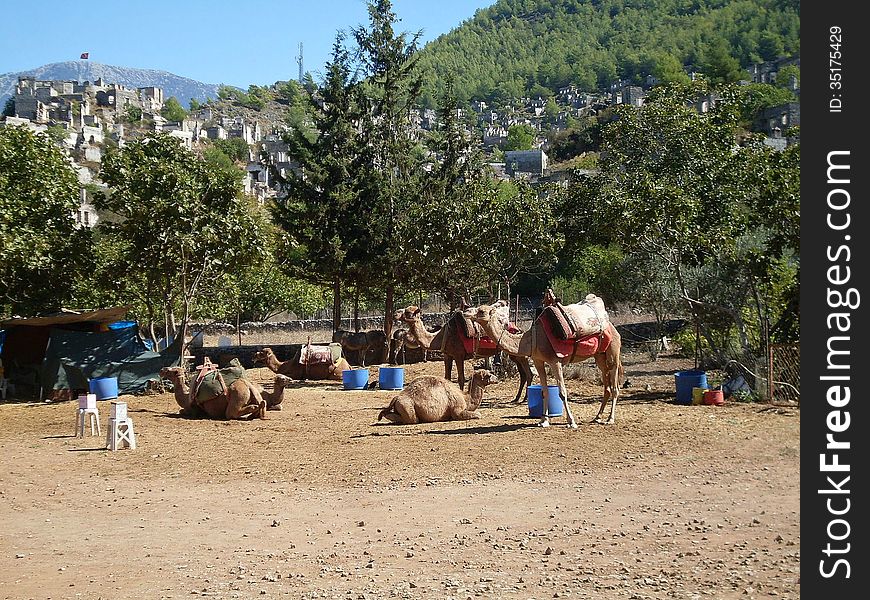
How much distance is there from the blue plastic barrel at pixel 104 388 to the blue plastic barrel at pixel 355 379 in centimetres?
505

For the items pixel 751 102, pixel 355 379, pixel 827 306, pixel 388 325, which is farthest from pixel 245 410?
pixel 751 102

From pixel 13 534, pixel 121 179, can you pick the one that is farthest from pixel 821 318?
pixel 121 179

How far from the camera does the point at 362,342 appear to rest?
86.1 feet

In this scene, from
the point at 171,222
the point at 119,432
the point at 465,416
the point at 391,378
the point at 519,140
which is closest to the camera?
the point at 119,432

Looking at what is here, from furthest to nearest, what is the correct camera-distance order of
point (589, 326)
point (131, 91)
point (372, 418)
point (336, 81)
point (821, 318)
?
point (131, 91), point (336, 81), point (372, 418), point (589, 326), point (821, 318)

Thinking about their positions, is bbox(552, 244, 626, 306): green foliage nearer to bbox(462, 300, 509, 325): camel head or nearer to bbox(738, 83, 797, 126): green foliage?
bbox(738, 83, 797, 126): green foliage

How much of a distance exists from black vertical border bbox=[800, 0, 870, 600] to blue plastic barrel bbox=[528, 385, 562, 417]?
33.7 ft

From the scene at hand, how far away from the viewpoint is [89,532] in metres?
7.50

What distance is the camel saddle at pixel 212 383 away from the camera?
14.7 m

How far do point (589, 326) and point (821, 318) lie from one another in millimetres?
9438

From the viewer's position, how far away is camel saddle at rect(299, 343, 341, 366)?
74.5 feet

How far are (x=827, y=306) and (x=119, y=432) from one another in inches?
432

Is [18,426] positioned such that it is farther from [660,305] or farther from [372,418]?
[660,305]

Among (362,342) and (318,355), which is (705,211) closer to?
(318,355)
